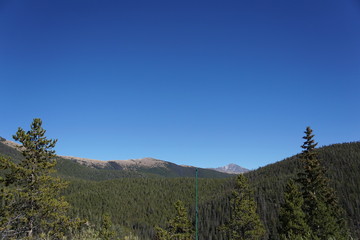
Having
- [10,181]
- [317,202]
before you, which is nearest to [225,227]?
[317,202]

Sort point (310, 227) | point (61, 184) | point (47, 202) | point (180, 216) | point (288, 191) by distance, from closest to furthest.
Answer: point (47, 202) → point (61, 184) → point (310, 227) → point (288, 191) → point (180, 216)

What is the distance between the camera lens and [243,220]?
49.6 m

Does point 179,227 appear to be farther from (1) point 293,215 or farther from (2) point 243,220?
(1) point 293,215

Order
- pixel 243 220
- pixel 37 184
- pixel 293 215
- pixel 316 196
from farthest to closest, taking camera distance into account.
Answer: pixel 243 220 → pixel 293 215 → pixel 316 196 → pixel 37 184

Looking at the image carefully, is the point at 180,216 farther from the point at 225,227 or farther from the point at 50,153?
the point at 50,153

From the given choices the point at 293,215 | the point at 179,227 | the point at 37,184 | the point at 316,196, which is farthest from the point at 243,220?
the point at 37,184

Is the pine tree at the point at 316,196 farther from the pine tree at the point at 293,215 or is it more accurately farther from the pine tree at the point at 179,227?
the pine tree at the point at 179,227

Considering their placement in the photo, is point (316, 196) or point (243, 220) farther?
point (243, 220)

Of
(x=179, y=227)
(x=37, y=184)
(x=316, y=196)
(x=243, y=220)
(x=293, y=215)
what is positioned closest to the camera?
(x=37, y=184)

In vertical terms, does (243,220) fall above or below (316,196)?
below

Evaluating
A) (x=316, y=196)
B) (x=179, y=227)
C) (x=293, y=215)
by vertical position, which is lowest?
(x=179, y=227)

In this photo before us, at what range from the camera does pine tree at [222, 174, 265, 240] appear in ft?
163

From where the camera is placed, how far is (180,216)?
185 feet

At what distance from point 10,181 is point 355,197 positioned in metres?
177
